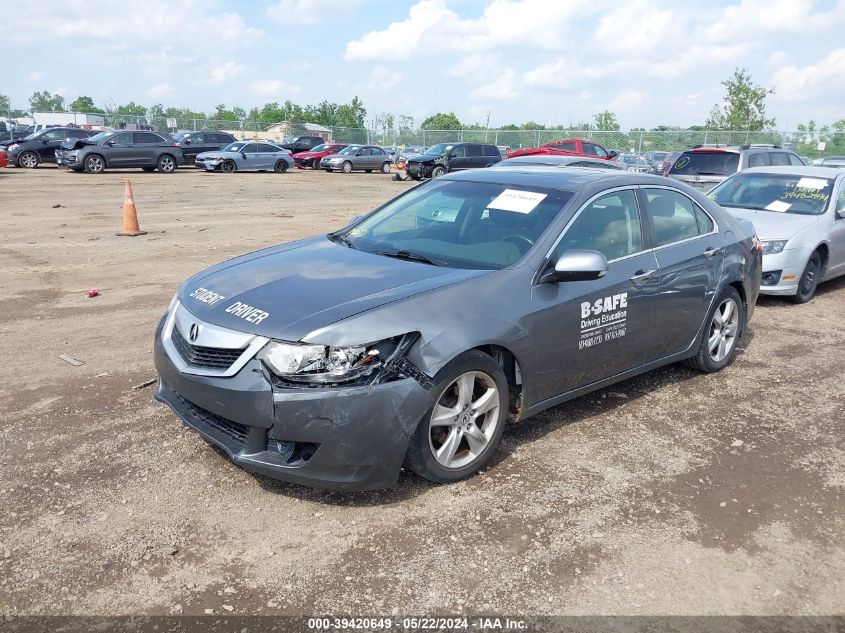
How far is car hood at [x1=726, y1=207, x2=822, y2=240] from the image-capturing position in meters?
8.34

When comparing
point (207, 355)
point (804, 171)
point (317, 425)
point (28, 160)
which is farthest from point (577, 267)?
point (28, 160)

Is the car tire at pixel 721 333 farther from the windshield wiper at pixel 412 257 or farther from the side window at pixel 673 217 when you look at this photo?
the windshield wiper at pixel 412 257

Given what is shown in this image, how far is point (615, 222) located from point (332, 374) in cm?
245

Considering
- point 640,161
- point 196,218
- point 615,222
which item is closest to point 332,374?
point 615,222

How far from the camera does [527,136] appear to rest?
4409 cm

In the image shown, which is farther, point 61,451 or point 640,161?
point 640,161

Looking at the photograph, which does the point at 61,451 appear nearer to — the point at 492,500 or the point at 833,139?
the point at 492,500

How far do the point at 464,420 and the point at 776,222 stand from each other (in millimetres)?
6472

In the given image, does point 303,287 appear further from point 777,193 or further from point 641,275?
point 777,193

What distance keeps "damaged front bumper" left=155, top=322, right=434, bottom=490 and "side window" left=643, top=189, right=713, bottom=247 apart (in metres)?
2.55

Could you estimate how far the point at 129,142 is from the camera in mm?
26938

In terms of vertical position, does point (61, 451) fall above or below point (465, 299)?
below

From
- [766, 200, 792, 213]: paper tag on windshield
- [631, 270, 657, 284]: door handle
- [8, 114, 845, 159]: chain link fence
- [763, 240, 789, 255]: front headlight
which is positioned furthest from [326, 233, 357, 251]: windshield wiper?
[8, 114, 845, 159]: chain link fence

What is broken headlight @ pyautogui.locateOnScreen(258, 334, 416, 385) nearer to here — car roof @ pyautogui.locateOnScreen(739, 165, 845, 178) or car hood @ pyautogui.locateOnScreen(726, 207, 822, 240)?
car hood @ pyautogui.locateOnScreen(726, 207, 822, 240)
